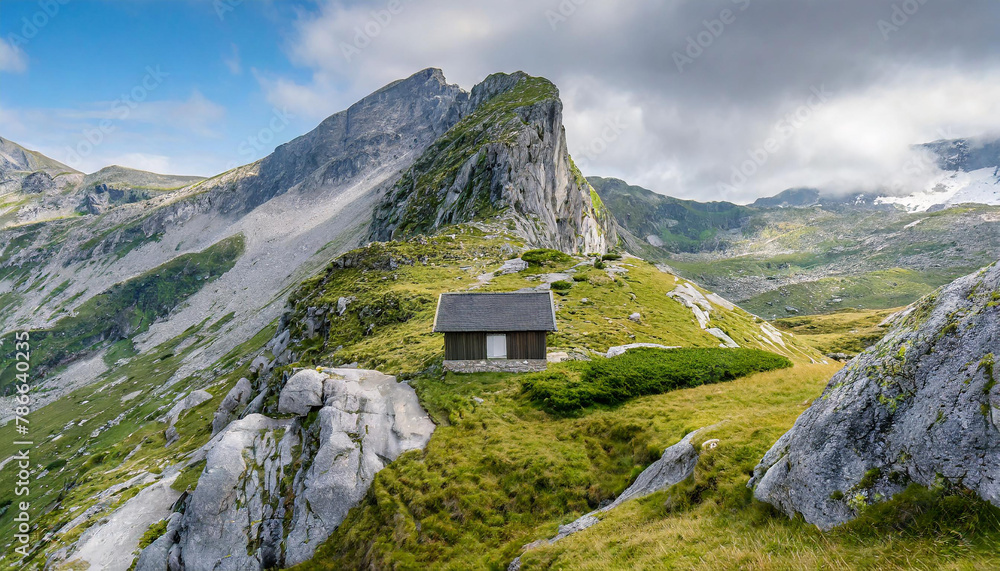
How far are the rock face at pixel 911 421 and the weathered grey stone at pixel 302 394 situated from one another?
75.7ft

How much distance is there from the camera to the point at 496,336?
28.7 meters

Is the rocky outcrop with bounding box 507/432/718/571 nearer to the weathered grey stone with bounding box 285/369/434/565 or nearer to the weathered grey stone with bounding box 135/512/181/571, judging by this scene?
the weathered grey stone with bounding box 285/369/434/565

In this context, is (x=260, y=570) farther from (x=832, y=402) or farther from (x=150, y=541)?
(x=832, y=402)

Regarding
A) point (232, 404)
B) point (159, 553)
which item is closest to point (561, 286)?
point (232, 404)

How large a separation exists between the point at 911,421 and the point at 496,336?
22.4 meters

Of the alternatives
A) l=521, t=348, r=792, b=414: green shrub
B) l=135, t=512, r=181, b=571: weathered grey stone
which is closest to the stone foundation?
l=521, t=348, r=792, b=414: green shrub

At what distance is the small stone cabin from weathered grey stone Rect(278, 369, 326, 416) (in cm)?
826

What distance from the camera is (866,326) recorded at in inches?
5017

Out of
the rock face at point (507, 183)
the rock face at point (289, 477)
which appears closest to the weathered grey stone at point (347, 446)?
the rock face at point (289, 477)

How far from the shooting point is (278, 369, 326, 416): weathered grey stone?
79.8 feet

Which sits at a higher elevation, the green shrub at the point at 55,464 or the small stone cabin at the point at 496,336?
the small stone cabin at the point at 496,336

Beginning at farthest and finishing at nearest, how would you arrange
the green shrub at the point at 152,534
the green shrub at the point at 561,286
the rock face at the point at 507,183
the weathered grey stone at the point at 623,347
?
the rock face at the point at 507,183 → the green shrub at the point at 561,286 → the weathered grey stone at the point at 623,347 → the green shrub at the point at 152,534

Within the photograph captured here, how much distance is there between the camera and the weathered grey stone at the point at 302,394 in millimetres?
24328

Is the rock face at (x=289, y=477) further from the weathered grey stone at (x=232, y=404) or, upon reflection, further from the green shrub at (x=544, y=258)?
the green shrub at (x=544, y=258)
